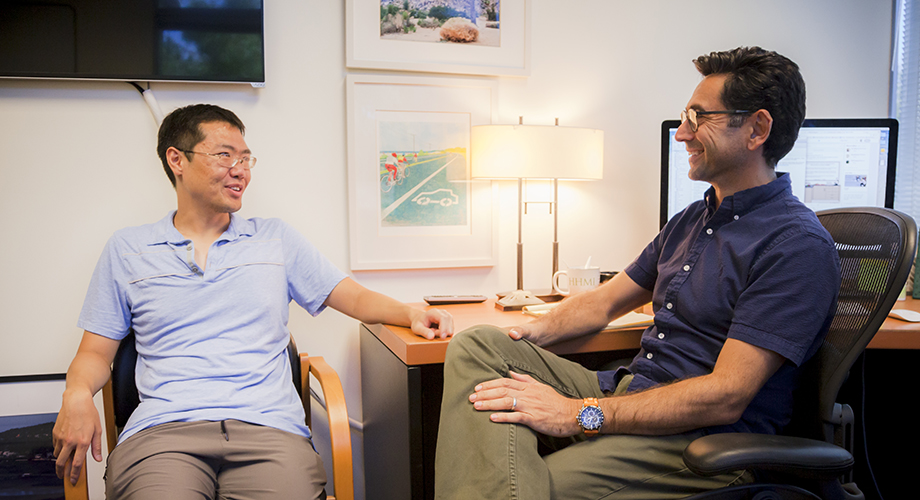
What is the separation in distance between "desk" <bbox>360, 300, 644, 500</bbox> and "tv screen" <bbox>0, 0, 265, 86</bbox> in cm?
98

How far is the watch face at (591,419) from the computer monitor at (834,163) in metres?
1.03

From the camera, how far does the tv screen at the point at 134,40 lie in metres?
1.70

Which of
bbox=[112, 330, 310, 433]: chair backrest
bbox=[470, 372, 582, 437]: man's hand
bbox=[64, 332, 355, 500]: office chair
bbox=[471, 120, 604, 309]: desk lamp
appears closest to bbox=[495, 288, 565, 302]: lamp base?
bbox=[471, 120, 604, 309]: desk lamp

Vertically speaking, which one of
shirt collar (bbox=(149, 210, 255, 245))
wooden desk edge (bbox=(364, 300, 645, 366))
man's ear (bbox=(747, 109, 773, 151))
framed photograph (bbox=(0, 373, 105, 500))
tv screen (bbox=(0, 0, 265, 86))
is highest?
tv screen (bbox=(0, 0, 265, 86))

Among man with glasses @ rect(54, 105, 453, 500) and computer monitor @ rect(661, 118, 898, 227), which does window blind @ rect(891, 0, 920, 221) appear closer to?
computer monitor @ rect(661, 118, 898, 227)

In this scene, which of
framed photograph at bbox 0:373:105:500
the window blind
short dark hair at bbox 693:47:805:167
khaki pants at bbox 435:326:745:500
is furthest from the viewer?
the window blind

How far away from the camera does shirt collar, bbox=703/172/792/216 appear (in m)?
1.27

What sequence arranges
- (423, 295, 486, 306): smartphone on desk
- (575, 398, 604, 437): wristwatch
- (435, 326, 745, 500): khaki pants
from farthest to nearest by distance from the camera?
(423, 295, 486, 306): smartphone on desk, (575, 398, 604, 437): wristwatch, (435, 326, 745, 500): khaki pants

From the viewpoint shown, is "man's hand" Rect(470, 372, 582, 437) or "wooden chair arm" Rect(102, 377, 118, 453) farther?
"wooden chair arm" Rect(102, 377, 118, 453)

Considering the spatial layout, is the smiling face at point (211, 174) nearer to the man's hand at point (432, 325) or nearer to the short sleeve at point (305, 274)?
the short sleeve at point (305, 274)

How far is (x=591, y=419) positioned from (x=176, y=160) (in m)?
1.26

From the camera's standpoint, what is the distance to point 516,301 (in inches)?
71.2

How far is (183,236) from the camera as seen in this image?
154 cm

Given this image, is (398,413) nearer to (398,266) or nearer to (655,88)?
(398,266)
